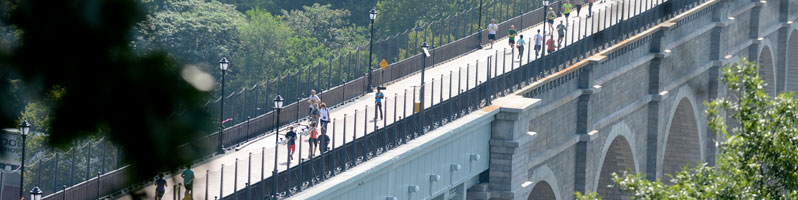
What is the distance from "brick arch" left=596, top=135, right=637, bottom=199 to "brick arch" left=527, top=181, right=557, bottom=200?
21.6 feet

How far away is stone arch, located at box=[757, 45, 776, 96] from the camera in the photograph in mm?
65750

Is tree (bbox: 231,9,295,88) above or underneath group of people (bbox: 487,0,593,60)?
above

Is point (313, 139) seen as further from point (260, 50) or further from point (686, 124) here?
point (260, 50)

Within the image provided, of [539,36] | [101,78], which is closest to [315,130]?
[539,36]

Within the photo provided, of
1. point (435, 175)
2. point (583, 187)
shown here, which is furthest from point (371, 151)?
point (583, 187)

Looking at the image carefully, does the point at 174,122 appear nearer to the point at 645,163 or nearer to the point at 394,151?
the point at 394,151

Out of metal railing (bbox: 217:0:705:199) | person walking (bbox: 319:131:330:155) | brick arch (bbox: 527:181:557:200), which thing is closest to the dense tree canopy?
metal railing (bbox: 217:0:705:199)

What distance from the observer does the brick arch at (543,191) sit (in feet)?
124

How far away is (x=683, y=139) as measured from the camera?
175 feet

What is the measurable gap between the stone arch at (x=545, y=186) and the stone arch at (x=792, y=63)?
37.9 m

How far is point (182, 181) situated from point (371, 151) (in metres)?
23.3

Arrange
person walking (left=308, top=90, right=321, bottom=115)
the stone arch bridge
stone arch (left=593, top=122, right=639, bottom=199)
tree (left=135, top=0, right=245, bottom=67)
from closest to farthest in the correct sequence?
the stone arch bridge → person walking (left=308, top=90, right=321, bottom=115) → stone arch (left=593, top=122, right=639, bottom=199) → tree (left=135, top=0, right=245, bottom=67)

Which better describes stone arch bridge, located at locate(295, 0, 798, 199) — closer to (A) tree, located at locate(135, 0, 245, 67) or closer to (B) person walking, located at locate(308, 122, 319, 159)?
(B) person walking, located at locate(308, 122, 319, 159)

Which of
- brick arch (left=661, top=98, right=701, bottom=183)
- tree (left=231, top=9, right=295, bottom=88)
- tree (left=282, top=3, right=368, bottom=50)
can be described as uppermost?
tree (left=282, top=3, right=368, bottom=50)
